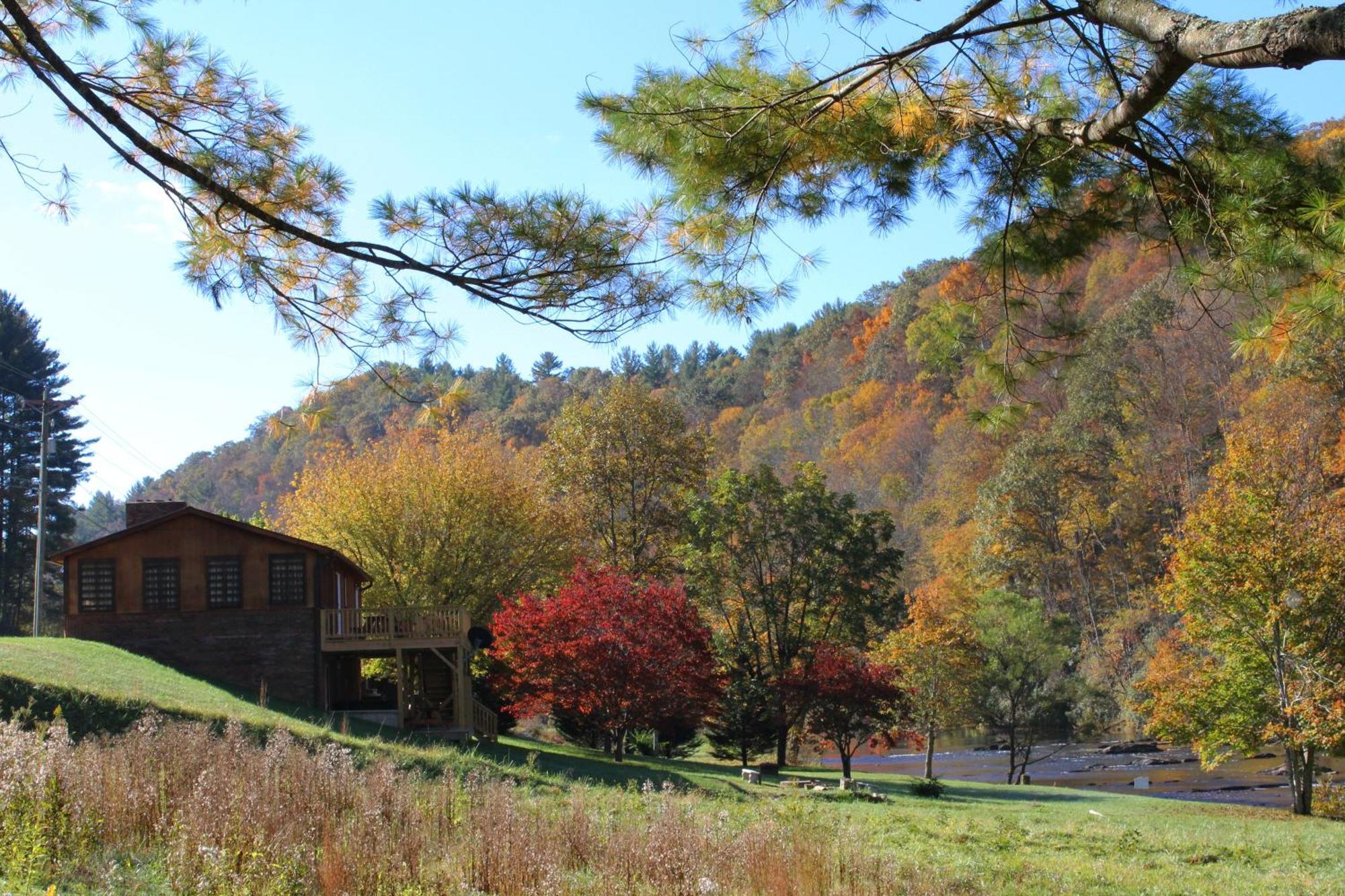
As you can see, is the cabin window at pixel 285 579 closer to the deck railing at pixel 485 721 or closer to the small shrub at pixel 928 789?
the deck railing at pixel 485 721

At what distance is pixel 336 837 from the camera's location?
599cm

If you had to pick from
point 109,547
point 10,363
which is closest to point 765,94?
A: point 109,547

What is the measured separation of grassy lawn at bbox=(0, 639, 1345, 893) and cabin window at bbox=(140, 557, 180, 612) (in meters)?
1.96

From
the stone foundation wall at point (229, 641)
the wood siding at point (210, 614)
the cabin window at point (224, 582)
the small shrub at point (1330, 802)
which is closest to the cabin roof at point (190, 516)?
the wood siding at point (210, 614)

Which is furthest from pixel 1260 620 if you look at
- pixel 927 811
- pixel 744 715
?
pixel 744 715

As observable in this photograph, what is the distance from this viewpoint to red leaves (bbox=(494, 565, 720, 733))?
76.2ft

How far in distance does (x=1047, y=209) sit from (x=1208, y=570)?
16.8 m

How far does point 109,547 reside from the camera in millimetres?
26328

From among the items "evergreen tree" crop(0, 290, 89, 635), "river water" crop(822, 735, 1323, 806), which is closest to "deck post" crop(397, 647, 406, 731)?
"river water" crop(822, 735, 1323, 806)

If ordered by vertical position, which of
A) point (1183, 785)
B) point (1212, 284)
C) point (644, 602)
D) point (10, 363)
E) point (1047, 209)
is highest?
point (10, 363)

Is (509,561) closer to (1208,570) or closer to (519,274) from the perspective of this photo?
(1208,570)

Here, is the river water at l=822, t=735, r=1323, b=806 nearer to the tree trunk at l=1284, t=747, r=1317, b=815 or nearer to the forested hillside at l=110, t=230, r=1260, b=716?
the tree trunk at l=1284, t=747, r=1317, b=815

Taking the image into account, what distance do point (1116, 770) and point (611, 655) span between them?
18.9 m

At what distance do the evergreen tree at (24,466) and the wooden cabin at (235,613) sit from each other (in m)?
25.0
